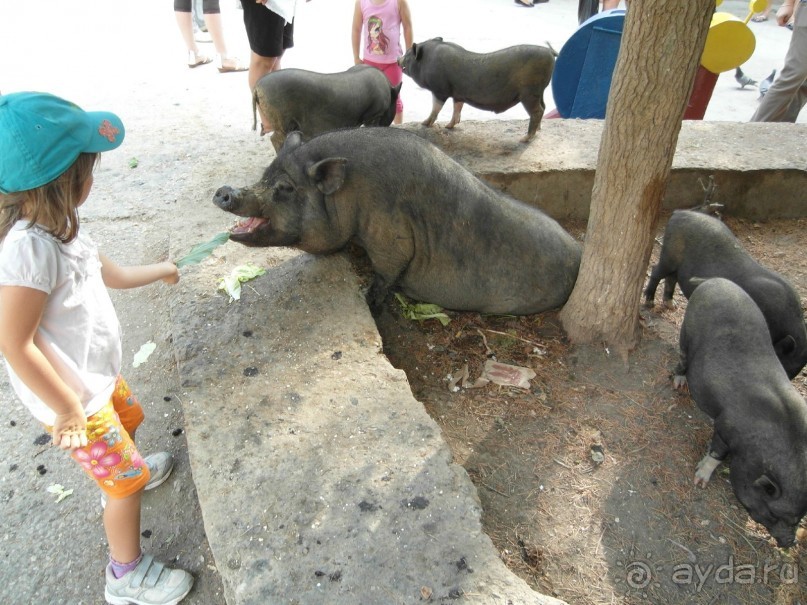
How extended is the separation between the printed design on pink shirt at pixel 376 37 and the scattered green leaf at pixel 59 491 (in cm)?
542

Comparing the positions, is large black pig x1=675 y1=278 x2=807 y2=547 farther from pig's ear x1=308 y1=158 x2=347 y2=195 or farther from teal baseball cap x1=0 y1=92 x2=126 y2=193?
teal baseball cap x1=0 y1=92 x2=126 y2=193

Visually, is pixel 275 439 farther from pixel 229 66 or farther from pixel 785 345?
pixel 229 66

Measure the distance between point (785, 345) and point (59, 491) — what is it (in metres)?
4.41

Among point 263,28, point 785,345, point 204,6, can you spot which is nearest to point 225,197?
point 785,345

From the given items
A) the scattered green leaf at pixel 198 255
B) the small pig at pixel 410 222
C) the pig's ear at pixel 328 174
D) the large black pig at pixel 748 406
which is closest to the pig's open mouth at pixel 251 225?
the small pig at pixel 410 222

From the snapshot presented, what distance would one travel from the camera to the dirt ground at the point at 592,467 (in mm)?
2871

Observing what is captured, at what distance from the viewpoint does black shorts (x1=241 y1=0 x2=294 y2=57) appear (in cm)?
625

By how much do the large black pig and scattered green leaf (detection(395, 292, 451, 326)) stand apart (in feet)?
5.33

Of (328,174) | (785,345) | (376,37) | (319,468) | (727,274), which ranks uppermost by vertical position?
(376,37)

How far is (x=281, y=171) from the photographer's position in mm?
3785

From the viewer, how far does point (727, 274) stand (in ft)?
13.2

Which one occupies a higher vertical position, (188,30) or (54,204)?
(54,204)

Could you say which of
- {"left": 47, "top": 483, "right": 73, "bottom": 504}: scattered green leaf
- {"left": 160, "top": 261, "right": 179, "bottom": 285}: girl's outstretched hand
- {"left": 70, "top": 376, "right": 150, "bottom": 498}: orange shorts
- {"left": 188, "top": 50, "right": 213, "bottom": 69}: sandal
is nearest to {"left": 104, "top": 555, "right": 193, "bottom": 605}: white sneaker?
{"left": 70, "top": 376, "right": 150, "bottom": 498}: orange shorts

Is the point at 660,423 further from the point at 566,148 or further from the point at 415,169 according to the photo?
the point at 566,148
